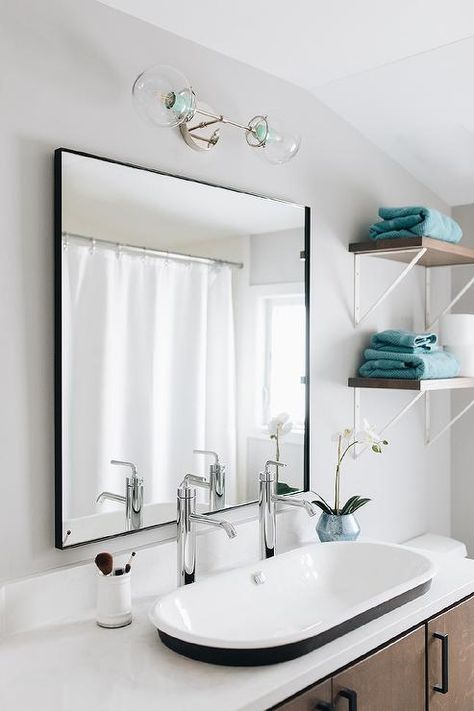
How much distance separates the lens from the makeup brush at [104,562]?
1.58 m

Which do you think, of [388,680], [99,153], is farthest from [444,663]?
[99,153]

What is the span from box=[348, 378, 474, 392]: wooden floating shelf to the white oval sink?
0.56 m

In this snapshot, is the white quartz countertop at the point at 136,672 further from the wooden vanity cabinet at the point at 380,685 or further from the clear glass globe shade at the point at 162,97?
the clear glass globe shade at the point at 162,97

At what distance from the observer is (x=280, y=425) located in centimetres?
219

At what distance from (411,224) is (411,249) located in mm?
83

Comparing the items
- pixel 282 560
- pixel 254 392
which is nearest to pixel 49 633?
pixel 282 560

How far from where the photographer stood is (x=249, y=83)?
2.11 metres

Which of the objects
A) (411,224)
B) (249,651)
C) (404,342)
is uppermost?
(411,224)

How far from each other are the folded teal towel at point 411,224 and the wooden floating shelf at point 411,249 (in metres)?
0.02

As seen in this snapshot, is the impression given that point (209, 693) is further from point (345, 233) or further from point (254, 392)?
point (345, 233)

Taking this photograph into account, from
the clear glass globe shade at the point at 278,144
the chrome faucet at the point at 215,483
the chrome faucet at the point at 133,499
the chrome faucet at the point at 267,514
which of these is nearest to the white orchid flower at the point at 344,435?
the chrome faucet at the point at 267,514

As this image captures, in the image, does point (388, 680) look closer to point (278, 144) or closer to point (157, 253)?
point (157, 253)

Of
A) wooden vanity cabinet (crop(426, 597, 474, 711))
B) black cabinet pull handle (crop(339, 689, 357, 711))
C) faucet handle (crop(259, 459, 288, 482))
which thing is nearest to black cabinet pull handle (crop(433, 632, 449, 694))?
wooden vanity cabinet (crop(426, 597, 474, 711))

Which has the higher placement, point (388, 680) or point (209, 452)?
point (209, 452)
